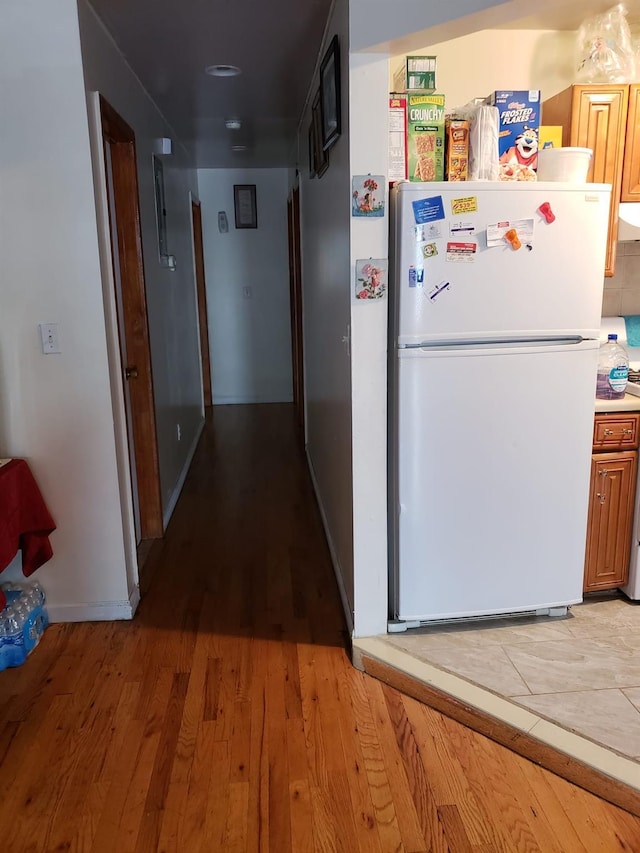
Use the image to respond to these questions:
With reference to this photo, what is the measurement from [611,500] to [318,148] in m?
1.93

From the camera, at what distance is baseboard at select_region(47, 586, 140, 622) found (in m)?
2.59

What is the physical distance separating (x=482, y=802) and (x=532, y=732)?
0.27 meters

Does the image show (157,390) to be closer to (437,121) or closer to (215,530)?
(215,530)

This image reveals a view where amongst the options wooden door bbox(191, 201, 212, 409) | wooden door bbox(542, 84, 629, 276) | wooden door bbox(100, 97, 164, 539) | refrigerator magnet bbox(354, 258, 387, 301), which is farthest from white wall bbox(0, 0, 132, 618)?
wooden door bbox(191, 201, 212, 409)

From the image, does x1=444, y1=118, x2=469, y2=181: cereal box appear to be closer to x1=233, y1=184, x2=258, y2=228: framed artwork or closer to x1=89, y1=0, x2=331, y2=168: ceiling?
x1=89, y1=0, x2=331, y2=168: ceiling

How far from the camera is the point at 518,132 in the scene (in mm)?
2176

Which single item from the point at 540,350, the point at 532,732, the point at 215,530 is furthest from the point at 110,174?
the point at 532,732

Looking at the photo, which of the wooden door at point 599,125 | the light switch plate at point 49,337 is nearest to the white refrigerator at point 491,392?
the wooden door at point 599,125

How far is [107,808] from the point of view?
5.56 ft

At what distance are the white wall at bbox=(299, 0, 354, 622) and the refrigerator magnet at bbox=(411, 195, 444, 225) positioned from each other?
22 cm

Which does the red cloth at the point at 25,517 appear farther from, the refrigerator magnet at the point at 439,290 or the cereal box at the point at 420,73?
the cereal box at the point at 420,73

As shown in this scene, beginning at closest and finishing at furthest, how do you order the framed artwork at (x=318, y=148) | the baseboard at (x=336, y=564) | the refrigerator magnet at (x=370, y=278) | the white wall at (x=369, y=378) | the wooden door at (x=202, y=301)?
the white wall at (x=369, y=378) → the refrigerator magnet at (x=370, y=278) → the baseboard at (x=336, y=564) → the framed artwork at (x=318, y=148) → the wooden door at (x=202, y=301)

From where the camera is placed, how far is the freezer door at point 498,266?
6.74ft

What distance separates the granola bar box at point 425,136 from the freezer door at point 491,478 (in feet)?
2.02
